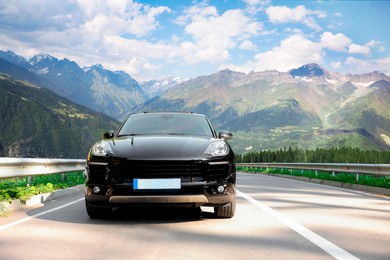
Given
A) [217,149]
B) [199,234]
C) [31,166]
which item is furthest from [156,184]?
[31,166]

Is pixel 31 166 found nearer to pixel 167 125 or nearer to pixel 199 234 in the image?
pixel 167 125

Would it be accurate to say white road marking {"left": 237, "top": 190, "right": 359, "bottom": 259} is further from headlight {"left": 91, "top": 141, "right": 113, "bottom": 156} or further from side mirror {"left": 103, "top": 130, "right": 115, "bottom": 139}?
side mirror {"left": 103, "top": 130, "right": 115, "bottom": 139}

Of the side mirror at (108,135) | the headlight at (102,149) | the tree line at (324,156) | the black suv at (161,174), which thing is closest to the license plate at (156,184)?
the black suv at (161,174)

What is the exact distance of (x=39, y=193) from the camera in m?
10.5

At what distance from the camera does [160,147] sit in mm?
7027

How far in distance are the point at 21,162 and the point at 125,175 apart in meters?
4.62

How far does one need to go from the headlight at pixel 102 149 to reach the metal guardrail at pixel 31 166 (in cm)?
281

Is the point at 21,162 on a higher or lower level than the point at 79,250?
higher

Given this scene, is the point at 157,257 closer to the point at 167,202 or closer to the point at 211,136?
the point at 167,202

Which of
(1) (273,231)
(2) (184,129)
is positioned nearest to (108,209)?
(2) (184,129)

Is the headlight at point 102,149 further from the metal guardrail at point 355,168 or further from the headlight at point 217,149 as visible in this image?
the metal guardrail at point 355,168

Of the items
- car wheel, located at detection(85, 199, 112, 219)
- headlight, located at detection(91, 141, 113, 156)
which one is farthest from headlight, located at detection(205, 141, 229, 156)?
car wheel, located at detection(85, 199, 112, 219)

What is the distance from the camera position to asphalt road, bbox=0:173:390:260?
493cm

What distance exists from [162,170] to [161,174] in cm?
5
